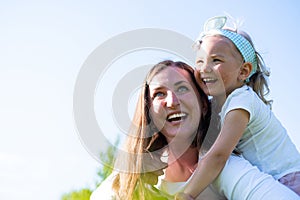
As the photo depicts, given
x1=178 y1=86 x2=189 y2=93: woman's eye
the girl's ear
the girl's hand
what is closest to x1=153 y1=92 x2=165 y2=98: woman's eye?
x1=178 y1=86 x2=189 y2=93: woman's eye

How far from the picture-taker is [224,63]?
120 inches

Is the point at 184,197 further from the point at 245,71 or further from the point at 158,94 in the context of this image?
the point at 245,71

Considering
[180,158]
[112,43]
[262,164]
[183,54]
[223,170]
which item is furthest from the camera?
[112,43]

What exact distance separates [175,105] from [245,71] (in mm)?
547

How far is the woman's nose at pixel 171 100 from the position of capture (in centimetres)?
309

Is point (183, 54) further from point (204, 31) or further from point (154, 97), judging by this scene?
point (154, 97)

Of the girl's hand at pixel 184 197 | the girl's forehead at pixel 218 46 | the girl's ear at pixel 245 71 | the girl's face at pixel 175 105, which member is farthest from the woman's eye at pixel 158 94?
the girl's hand at pixel 184 197

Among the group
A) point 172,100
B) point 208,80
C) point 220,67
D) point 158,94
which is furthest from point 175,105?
point 220,67

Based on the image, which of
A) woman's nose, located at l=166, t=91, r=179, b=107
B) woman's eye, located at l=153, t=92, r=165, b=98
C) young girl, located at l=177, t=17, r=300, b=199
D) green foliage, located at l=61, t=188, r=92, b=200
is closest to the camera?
young girl, located at l=177, t=17, r=300, b=199

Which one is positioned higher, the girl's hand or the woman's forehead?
the woman's forehead

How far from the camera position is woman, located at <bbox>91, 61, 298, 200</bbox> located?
9.88ft

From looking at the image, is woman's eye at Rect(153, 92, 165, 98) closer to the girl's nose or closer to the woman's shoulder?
the girl's nose

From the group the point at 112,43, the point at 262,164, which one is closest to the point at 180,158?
the point at 262,164

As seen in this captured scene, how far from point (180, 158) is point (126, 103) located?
84 cm
